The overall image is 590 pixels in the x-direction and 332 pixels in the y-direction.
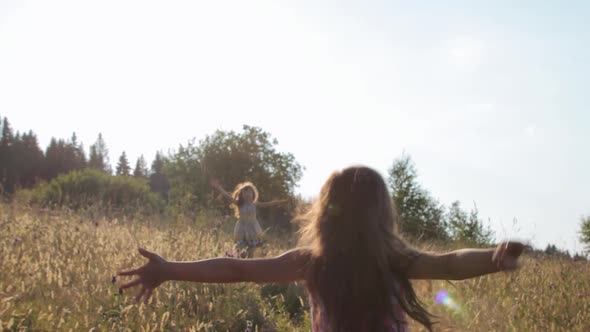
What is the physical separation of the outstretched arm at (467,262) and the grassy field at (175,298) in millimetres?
1267

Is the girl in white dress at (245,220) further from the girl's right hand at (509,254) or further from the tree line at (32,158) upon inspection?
the tree line at (32,158)

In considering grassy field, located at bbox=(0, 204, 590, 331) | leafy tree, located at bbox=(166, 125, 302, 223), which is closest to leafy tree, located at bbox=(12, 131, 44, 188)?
leafy tree, located at bbox=(166, 125, 302, 223)

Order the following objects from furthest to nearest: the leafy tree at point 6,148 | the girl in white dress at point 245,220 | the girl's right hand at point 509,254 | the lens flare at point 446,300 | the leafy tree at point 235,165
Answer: the leafy tree at point 6,148, the leafy tree at point 235,165, the girl in white dress at point 245,220, the lens flare at point 446,300, the girl's right hand at point 509,254

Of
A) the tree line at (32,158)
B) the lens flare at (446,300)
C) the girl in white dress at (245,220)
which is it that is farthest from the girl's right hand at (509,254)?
the tree line at (32,158)

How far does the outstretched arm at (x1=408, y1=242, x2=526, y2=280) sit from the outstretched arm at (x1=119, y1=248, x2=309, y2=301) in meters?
0.58

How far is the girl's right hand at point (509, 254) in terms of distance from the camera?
6.21 ft

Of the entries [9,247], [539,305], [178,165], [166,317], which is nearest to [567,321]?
[539,305]

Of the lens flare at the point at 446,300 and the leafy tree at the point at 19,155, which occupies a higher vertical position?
the leafy tree at the point at 19,155

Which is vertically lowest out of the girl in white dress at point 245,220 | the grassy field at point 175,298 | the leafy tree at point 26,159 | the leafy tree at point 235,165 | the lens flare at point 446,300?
the lens flare at point 446,300

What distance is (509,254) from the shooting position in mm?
1901

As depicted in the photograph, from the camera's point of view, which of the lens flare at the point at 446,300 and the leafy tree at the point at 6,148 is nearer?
the lens flare at the point at 446,300

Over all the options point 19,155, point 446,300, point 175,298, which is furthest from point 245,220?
point 19,155

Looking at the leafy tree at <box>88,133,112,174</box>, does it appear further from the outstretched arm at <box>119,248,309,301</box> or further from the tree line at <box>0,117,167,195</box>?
the outstretched arm at <box>119,248,309,301</box>

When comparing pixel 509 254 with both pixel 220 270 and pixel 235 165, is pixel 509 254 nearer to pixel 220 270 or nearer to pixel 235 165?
pixel 220 270
